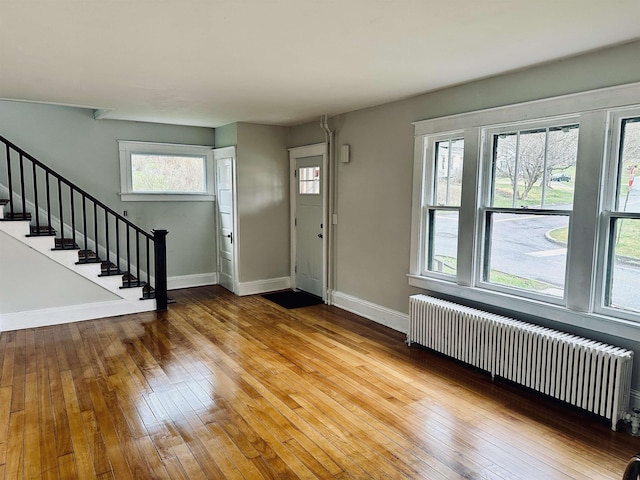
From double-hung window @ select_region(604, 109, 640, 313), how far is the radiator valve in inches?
25.9

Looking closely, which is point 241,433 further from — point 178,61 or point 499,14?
point 499,14

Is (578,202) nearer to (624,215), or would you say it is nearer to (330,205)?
(624,215)

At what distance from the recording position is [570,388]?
293cm

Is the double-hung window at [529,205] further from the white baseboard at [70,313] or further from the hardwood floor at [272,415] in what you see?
the white baseboard at [70,313]

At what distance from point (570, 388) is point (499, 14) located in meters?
2.48

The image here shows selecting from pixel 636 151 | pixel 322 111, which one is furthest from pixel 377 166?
pixel 636 151

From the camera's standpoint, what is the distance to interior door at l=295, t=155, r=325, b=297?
5855 millimetres

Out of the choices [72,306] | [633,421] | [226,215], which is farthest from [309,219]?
[633,421]

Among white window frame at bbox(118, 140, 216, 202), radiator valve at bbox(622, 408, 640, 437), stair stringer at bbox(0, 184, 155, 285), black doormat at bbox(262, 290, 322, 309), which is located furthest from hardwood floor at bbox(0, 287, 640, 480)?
white window frame at bbox(118, 140, 216, 202)

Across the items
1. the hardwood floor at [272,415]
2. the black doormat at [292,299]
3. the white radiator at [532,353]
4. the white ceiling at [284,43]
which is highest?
the white ceiling at [284,43]

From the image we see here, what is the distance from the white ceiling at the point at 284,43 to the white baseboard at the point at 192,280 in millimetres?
3124

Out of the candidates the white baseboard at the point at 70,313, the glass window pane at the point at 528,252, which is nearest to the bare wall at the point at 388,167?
the glass window pane at the point at 528,252

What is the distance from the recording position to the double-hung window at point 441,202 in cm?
400

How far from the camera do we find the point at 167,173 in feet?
20.9
